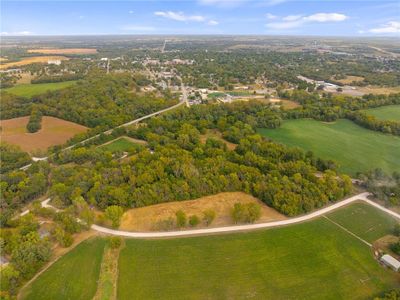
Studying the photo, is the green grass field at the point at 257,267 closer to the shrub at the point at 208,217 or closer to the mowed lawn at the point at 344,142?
the shrub at the point at 208,217

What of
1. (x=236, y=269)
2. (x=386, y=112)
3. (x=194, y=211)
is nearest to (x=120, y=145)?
(x=194, y=211)

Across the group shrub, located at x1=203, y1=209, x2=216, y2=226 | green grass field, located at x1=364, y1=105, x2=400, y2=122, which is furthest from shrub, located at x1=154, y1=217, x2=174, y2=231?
green grass field, located at x1=364, y1=105, x2=400, y2=122

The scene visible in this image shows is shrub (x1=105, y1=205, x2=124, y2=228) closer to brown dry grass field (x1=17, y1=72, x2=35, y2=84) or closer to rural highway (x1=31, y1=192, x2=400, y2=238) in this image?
rural highway (x1=31, y1=192, x2=400, y2=238)

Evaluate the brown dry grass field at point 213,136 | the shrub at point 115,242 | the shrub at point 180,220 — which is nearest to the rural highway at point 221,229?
the shrub at point 180,220

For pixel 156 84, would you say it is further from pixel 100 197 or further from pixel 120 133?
pixel 100 197

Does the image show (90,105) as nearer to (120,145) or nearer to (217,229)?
(120,145)
